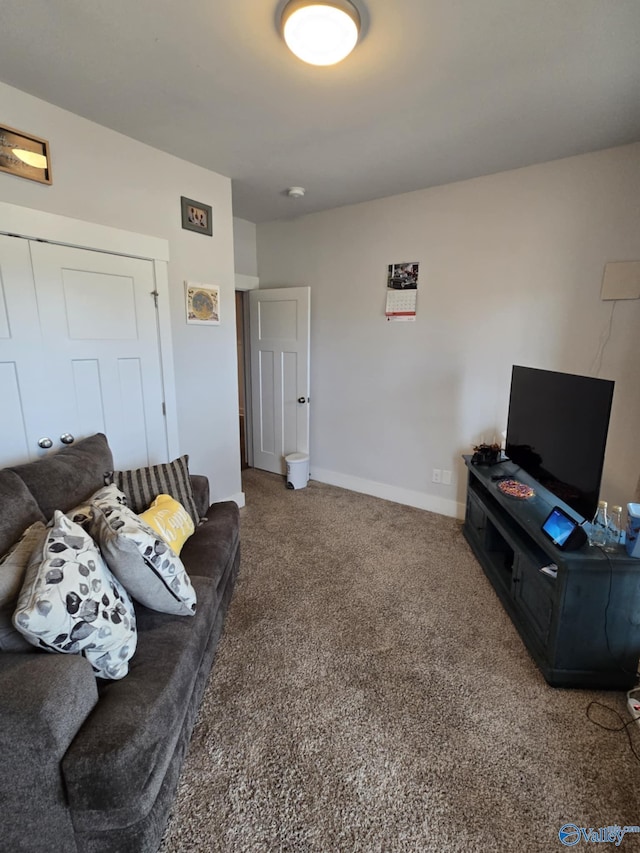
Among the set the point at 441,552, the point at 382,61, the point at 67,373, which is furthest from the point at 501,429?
the point at 67,373

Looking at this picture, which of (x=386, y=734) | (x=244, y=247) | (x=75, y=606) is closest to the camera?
(x=75, y=606)

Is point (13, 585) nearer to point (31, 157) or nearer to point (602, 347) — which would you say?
point (31, 157)

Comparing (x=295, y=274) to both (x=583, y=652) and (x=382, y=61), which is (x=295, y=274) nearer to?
(x=382, y=61)

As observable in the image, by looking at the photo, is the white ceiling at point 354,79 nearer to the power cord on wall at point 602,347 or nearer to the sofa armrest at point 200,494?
the power cord on wall at point 602,347

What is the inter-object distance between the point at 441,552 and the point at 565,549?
1.19 m

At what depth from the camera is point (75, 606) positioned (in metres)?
1.05

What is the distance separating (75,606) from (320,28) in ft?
6.65

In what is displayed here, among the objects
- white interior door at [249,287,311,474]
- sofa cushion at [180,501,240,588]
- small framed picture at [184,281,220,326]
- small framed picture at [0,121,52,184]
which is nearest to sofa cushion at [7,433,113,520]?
sofa cushion at [180,501,240,588]

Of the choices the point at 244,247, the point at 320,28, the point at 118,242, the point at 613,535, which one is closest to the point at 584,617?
the point at 613,535

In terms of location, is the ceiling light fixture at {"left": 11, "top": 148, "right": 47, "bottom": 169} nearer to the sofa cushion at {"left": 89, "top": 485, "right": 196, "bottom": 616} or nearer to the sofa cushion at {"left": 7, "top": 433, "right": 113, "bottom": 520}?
the sofa cushion at {"left": 7, "top": 433, "right": 113, "bottom": 520}

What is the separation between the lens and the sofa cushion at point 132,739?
91 cm

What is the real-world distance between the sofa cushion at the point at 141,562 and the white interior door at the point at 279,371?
2.59m

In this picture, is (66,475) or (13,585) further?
(66,475)

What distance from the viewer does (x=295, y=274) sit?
3818 mm
